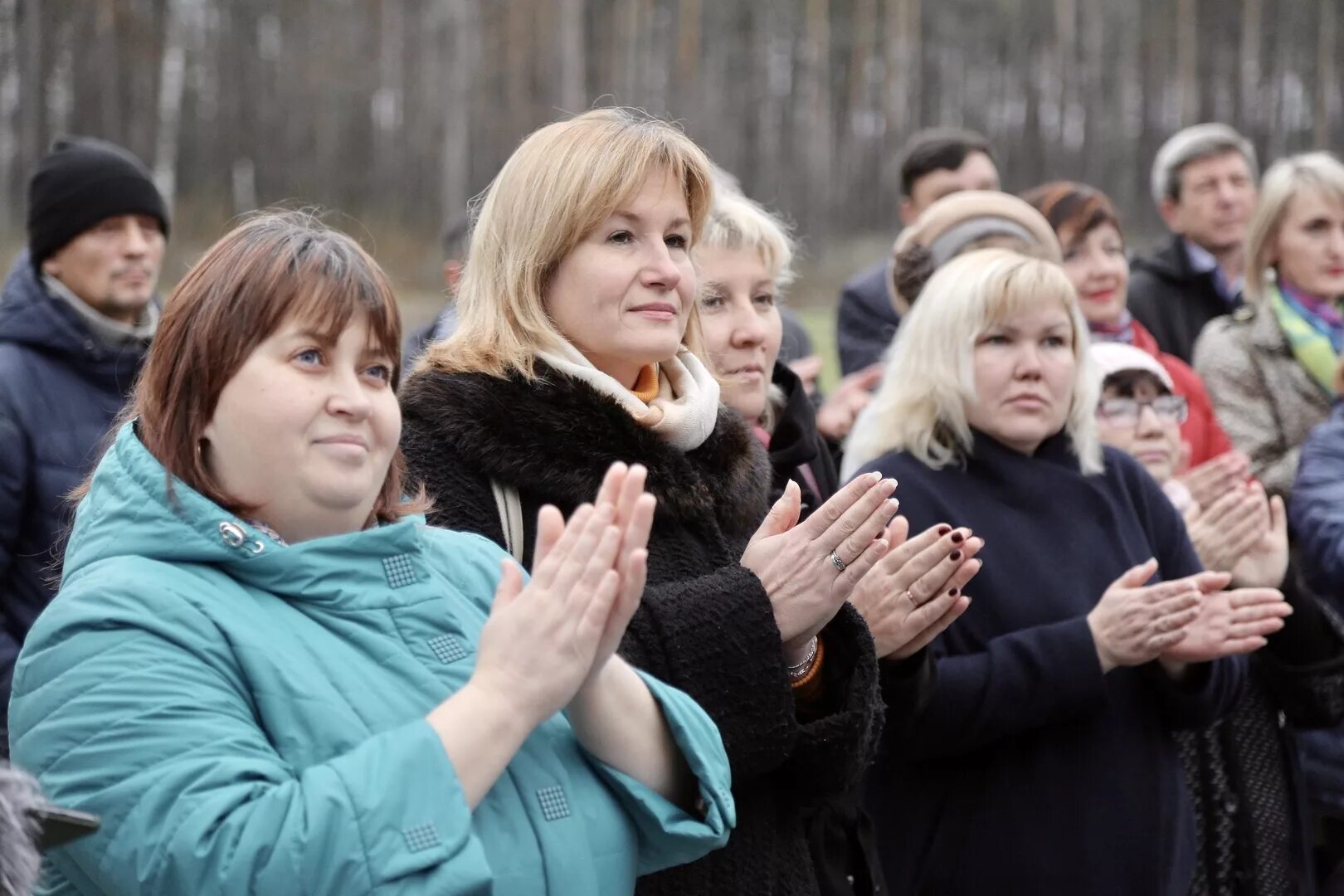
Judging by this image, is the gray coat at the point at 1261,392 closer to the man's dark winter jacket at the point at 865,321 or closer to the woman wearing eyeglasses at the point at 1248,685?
the woman wearing eyeglasses at the point at 1248,685

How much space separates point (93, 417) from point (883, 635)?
1.86m

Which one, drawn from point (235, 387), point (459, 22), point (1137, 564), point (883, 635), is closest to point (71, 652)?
point (235, 387)

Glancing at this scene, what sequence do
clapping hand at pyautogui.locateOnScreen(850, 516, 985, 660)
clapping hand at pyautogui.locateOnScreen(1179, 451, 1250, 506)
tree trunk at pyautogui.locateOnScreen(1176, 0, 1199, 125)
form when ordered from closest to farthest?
1. clapping hand at pyautogui.locateOnScreen(850, 516, 985, 660)
2. clapping hand at pyautogui.locateOnScreen(1179, 451, 1250, 506)
3. tree trunk at pyautogui.locateOnScreen(1176, 0, 1199, 125)

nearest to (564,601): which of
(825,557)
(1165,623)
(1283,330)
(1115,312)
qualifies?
(825,557)

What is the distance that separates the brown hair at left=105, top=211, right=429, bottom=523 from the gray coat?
3300 mm

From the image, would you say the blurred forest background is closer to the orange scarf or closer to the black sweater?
the black sweater

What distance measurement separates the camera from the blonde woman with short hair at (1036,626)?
9.48ft

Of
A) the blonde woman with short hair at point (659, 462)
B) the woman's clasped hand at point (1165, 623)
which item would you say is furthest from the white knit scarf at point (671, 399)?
the woman's clasped hand at point (1165, 623)

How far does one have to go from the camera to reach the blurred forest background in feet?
27.2

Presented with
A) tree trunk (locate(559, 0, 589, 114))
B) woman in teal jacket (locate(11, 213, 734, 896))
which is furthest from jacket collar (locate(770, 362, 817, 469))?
tree trunk (locate(559, 0, 589, 114))

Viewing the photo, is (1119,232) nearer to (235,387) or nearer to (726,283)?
(726,283)

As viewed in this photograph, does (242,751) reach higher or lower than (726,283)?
lower

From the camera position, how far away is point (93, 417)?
340cm

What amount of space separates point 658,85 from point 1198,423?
7.53 m
